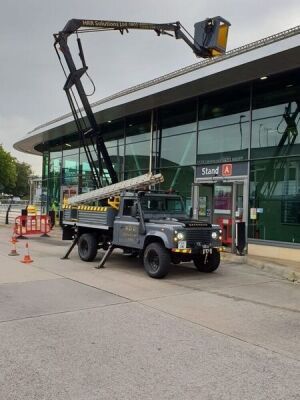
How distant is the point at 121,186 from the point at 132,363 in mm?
7831

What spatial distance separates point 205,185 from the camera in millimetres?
16422

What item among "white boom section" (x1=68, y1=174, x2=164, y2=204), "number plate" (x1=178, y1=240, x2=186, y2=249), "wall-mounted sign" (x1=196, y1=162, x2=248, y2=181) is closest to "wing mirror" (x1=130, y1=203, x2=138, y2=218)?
"white boom section" (x1=68, y1=174, x2=164, y2=204)

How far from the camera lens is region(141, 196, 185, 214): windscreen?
11547 millimetres

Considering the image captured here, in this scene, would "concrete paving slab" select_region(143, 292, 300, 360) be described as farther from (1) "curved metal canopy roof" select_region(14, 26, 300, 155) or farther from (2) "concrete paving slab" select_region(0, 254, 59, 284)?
(1) "curved metal canopy roof" select_region(14, 26, 300, 155)

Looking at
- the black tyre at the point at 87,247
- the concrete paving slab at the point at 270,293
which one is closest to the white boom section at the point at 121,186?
the black tyre at the point at 87,247

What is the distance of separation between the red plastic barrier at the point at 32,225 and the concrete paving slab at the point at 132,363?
14.4 metres

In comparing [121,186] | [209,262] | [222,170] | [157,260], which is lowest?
[209,262]

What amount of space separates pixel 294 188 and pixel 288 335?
819 centimetres

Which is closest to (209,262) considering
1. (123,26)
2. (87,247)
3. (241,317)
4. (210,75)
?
(87,247)

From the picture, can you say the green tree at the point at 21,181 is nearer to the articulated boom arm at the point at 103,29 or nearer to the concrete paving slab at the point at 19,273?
the articulated boom arm at the point at 103,29

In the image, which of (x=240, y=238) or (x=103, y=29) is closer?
(x=240, y=238)

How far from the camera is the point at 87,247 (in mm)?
12695

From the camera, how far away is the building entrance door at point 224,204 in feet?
48.8

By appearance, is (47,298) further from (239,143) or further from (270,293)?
(239,143)
